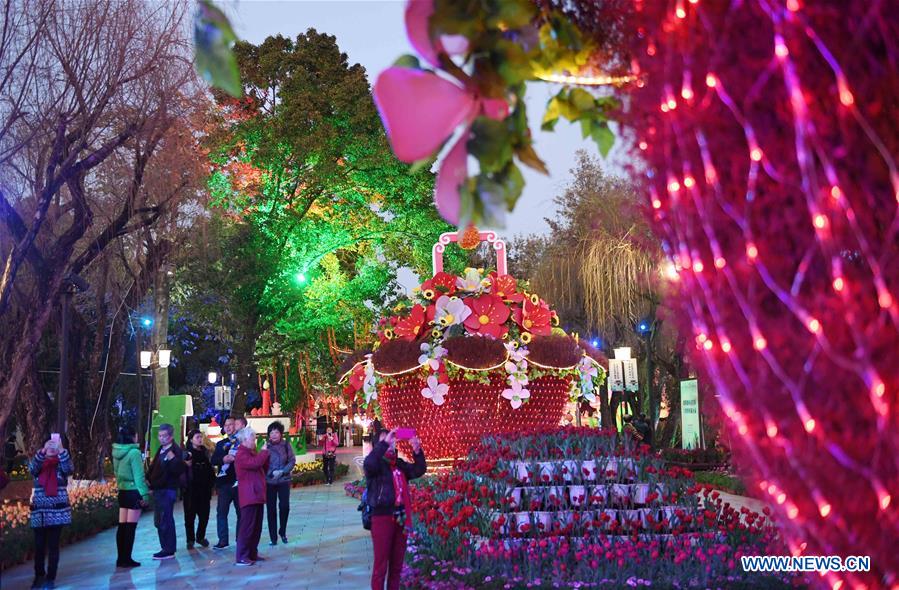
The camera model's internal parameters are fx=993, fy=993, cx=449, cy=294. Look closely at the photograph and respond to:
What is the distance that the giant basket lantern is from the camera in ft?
51.3

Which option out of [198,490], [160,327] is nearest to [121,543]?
[198,490]

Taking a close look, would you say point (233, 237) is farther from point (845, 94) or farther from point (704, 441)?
point (845, 94)

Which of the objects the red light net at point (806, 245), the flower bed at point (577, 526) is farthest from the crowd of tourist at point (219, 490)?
the red light net at point (806, 245)

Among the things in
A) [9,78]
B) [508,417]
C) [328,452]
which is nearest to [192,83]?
[9,78]

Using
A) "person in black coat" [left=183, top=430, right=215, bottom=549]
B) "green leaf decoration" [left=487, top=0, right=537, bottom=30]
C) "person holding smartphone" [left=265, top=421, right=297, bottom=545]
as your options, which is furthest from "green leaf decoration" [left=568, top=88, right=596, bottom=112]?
"person in black coat" [left=183, top=430, right=215, bottom=549]

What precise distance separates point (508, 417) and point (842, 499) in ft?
46.9

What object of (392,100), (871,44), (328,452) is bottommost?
(328,452)

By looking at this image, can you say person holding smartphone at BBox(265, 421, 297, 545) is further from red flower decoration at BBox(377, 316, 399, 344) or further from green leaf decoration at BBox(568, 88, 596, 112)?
green leaf decoration at BBox(568, 88, 596, 112)

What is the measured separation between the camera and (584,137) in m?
2.31

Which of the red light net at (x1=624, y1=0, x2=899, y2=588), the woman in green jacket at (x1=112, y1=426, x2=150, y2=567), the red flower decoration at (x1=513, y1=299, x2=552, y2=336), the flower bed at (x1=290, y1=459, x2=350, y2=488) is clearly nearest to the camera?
the red light net at (x1=624, y1=0, x2=899, y2=588)

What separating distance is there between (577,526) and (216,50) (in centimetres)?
844

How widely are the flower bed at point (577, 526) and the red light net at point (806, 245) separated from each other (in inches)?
240

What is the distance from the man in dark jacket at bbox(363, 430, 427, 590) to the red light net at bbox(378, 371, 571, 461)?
23.1ft

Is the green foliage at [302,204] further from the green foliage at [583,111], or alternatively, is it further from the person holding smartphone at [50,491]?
the green foliage at [583,111]
